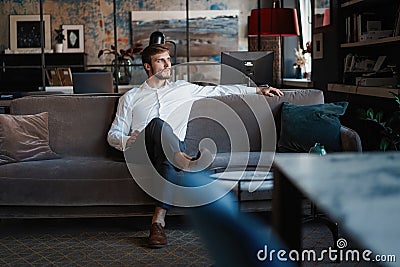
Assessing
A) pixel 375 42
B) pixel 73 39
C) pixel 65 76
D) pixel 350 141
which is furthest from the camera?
pixel 73 39

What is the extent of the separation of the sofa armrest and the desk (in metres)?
2.36

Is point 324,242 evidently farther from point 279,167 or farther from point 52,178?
point 279,167

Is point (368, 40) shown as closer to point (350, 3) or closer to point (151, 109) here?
point (350, 3)

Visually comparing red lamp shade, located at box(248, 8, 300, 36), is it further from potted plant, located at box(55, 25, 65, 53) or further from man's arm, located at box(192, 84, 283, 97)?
potted plant, located at box(55, 25, 65, 53)

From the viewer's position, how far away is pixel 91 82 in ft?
18.6

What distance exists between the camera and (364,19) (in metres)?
5.38

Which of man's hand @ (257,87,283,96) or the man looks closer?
the man

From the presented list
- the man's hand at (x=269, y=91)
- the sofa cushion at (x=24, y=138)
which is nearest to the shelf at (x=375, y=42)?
the man's hand at (x=269, y=91)

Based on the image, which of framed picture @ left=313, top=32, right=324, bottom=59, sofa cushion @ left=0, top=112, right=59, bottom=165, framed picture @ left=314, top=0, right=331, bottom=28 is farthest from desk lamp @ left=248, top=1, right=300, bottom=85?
sofa cushion @ left=0, top=112, right=59, bottom=165

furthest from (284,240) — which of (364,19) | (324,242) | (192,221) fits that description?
(364,19)

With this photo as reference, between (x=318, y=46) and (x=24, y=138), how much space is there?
12.9ft

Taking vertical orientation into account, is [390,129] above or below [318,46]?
below

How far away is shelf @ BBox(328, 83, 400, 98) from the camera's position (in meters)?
4.47

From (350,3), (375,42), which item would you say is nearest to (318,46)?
(350,3)
